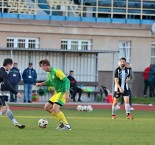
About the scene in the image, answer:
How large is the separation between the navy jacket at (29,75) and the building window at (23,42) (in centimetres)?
499

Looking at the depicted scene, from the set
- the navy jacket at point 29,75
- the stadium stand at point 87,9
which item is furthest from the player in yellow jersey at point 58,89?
the stadium stand at point 87,9

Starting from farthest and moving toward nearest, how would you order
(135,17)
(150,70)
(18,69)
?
(135,17)
(150,70)
(18,69)

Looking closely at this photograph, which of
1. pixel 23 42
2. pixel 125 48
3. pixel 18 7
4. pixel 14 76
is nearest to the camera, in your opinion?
pixel 14 76

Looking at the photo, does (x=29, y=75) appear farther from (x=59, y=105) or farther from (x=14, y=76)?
(x=59, y=105)

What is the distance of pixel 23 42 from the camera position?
148ft

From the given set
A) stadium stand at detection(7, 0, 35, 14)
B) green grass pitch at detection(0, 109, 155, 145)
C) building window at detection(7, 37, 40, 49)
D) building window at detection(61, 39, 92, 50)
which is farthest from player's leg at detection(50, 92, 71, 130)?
stadium stand at detection(7, 0, 35, 14)

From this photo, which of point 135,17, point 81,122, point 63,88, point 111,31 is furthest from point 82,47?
point 63,88

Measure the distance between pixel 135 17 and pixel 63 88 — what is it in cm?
2856

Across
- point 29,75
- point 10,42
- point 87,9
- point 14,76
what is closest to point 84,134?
point 14,76

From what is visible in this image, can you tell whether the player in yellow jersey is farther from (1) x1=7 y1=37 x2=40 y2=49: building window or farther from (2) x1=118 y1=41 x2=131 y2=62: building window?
(2) x1=118 y1=41 x2=131 y2=62: building window

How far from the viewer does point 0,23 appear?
44.2m

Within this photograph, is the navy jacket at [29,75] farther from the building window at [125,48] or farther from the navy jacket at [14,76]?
the building window at [125,48]

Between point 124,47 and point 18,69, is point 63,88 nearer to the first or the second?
point 18,69

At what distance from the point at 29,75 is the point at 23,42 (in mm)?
5807
